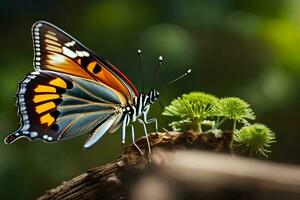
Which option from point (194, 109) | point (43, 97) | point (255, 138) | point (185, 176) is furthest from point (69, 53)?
point (185, 176)

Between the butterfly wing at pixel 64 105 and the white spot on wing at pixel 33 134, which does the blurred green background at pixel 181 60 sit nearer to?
the butterfly wing at pixel 64 105

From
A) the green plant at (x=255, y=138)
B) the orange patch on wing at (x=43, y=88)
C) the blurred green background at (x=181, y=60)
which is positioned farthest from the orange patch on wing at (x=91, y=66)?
the blurred green background at (x=181, y=60)

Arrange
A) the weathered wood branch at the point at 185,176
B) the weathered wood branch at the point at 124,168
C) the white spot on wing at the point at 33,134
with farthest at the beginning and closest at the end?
the white spot on wing at the point at 33,134, the weathered wood branch at the point at 124,168, the weathered wood branch at the point at 185,176

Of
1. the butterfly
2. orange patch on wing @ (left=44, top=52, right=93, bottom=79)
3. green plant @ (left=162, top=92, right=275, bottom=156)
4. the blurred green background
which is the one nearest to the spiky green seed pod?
green plant @ (left=162, top=92, right=275, bottom=156)

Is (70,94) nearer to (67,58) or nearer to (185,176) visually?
(67,58)

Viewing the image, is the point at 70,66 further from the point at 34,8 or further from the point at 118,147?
the point at 34,8

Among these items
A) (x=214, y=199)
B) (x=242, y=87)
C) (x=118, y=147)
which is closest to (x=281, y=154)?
(x=242, y=87)

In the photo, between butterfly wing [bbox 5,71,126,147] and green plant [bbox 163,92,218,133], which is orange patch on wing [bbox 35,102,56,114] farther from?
green plant [bbox 163,92,218,133]
